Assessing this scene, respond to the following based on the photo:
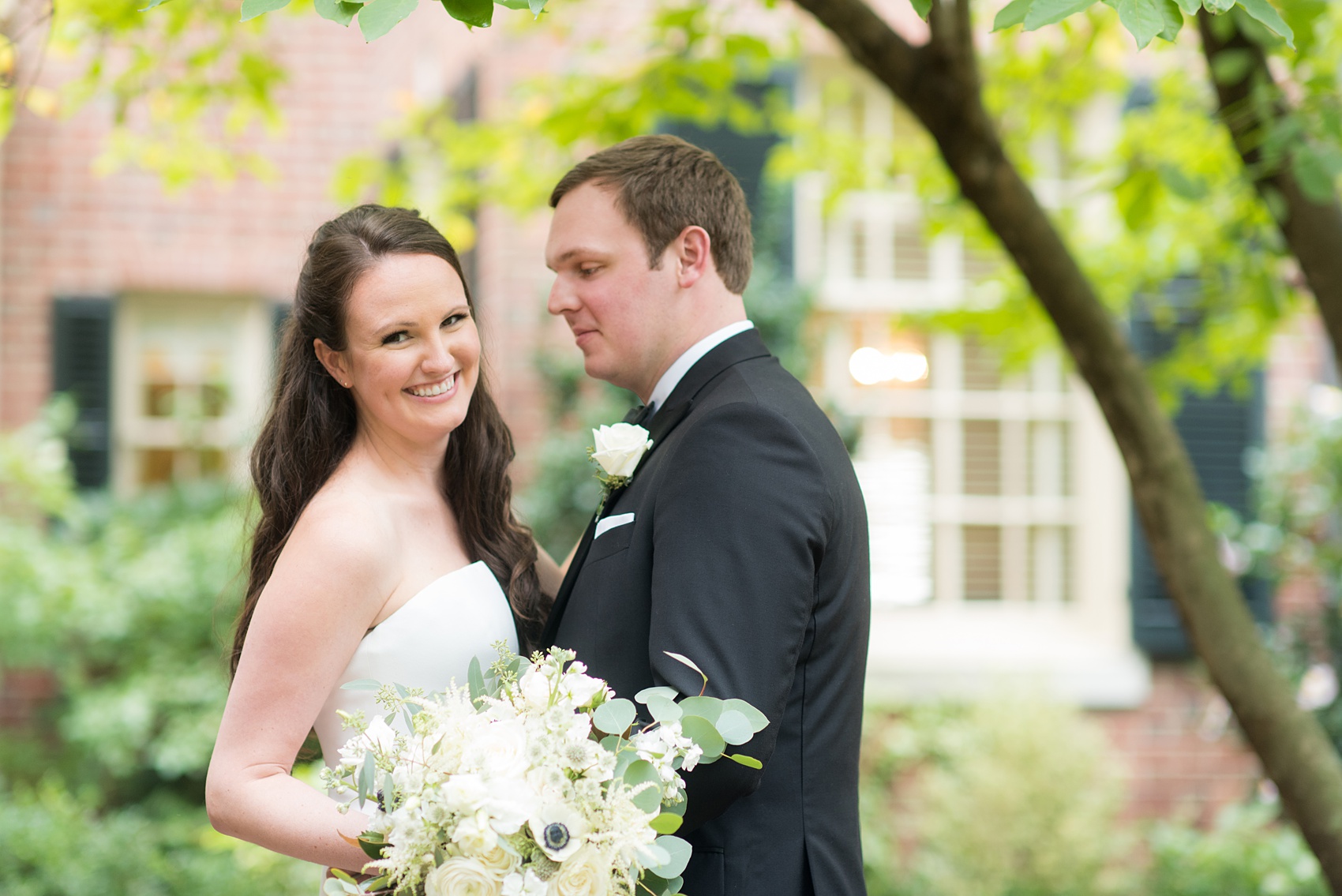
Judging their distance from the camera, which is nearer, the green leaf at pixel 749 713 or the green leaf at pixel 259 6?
the green leaf at pixel 259 6

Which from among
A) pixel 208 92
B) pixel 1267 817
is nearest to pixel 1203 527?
pixel 208 92

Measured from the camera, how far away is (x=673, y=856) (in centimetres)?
164

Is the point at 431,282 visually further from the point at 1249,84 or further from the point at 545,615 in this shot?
the point at 1249,84

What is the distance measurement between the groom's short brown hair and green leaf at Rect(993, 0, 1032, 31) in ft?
2.34

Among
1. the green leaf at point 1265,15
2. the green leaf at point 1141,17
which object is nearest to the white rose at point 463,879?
the green leaf at point 1141,17

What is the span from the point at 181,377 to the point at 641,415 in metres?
5.75

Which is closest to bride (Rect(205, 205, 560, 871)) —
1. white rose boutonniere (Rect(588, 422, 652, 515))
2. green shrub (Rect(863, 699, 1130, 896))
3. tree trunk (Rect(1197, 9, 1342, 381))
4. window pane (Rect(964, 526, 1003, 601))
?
white rose boutonniere (Rect(588, 422, 652, 515))

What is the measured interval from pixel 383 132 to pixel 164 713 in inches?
122

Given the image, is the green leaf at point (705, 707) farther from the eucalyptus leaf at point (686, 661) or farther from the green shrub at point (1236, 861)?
the green shrub at point (1236, 861)

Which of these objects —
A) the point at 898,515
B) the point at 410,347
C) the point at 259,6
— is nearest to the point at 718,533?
the point at 410,347

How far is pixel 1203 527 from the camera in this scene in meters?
3.20

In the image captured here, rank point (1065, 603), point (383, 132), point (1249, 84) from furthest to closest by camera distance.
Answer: point (1065, 603), point (383, 132), point (1249, 84)

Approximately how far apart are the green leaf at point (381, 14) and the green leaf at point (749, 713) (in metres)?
0.99

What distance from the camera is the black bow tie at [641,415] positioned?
7.88ft
